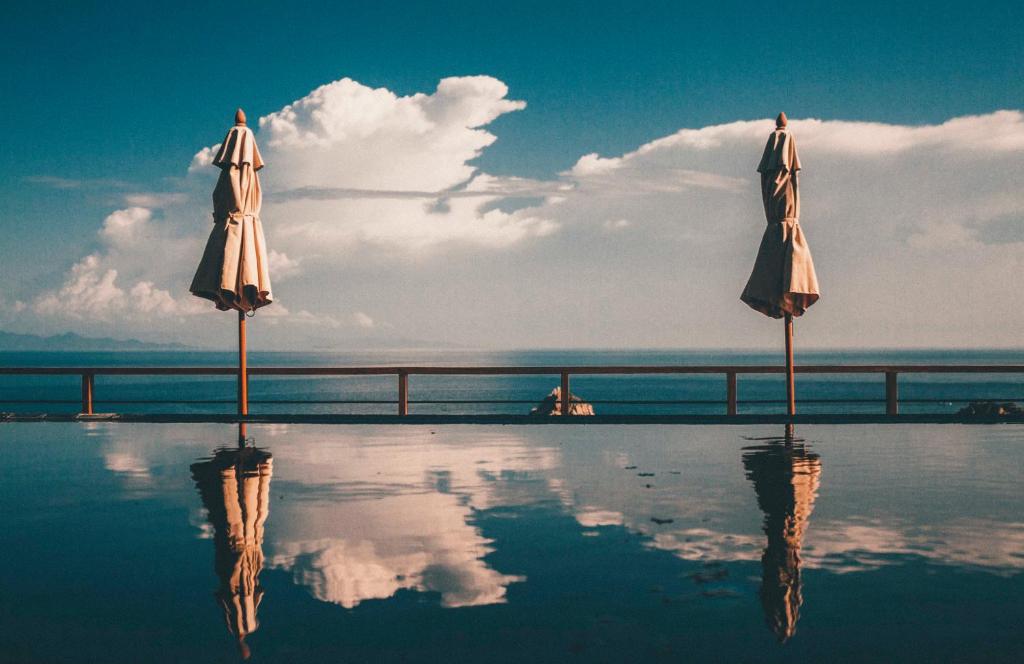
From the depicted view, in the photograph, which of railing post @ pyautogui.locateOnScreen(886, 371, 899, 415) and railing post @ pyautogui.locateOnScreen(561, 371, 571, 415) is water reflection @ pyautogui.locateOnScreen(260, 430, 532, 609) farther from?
railing post @ pyautogui.locateOnScreen(886, 371, 899, 415)

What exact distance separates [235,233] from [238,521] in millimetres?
6664

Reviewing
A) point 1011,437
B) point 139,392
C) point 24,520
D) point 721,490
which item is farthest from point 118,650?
point 139,392

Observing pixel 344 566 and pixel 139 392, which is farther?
pixel 139 392

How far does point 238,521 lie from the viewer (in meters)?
6.43

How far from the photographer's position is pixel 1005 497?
7.29 metres

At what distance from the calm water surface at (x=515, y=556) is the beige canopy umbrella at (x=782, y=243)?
115 inches

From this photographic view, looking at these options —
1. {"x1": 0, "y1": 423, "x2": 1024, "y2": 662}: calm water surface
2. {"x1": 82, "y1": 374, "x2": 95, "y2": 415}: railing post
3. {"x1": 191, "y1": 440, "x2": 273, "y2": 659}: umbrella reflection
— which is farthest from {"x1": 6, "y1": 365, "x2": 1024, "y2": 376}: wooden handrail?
{"x1": 191, "y1": 440, "x2": 273, "y2": 659}: umbrella reflection

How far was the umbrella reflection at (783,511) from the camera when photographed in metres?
4.34

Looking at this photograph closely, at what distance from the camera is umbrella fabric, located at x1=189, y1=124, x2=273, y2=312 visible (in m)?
12.1

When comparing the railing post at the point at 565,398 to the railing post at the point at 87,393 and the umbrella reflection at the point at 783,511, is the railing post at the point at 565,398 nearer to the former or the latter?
the umbrella reflection at the point at 783,511

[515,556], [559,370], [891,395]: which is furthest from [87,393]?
[891,395]

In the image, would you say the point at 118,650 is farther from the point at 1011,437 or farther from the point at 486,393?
the point at 486,393

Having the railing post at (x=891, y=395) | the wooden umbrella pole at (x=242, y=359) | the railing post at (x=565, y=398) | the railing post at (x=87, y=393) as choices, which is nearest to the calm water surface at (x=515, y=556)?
the wooden umbrella pole at (x=242, y=359)

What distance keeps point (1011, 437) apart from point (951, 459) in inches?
102
